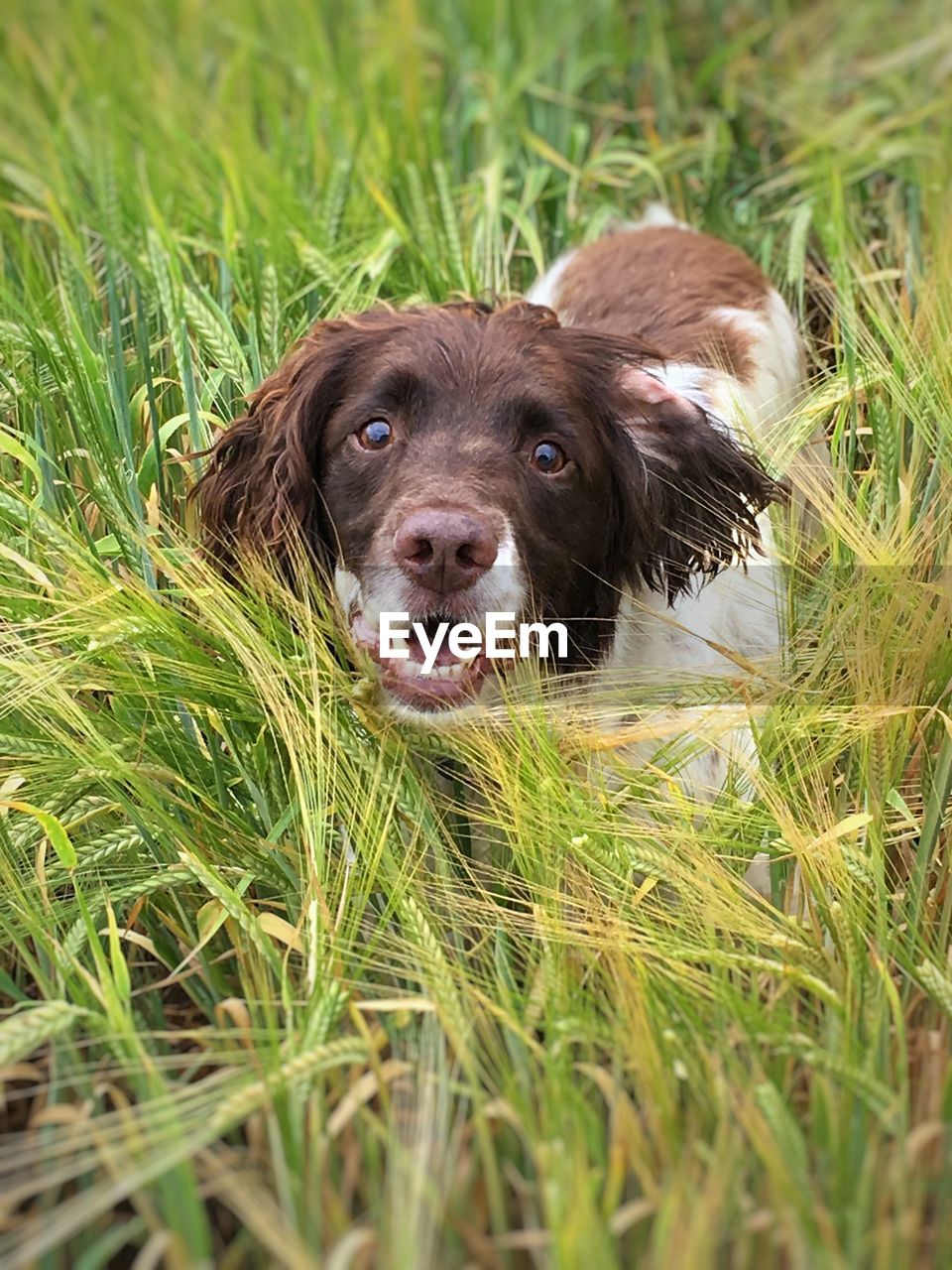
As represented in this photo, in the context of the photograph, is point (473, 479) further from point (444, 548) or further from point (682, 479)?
point (682, 479)

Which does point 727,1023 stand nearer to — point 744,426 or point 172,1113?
point 172,1113

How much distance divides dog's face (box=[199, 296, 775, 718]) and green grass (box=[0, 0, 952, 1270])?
0.12 m

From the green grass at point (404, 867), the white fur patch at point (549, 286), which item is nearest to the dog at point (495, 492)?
the green grass at point (404, 867)

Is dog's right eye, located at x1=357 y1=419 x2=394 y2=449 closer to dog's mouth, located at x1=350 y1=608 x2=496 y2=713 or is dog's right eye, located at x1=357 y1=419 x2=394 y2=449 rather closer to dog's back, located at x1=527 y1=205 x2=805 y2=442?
dog's mouth, located at x1=350 y1=608 x2=496 y2=713

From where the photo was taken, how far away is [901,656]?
2.70 m

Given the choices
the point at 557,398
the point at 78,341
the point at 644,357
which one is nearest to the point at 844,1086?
the point at 557,398

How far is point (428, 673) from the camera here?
273 centimetres

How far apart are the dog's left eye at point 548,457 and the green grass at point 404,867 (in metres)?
0.43

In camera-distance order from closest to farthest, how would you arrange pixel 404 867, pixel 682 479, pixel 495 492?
pixel 404 867
pixel 495 492
pixel 682 479

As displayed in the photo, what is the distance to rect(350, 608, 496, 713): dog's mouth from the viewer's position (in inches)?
107

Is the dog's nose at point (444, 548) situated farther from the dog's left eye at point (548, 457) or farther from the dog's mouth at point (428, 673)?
the dog's left eye at point (548, 457)

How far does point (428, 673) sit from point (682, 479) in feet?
2.23

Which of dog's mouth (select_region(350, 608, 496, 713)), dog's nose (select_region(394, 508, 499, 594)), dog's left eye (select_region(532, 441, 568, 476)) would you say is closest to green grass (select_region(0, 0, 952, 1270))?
dog's mouth (select_region(350, 608, 496, 713))

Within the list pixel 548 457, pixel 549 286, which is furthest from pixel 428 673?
pixel 549 286
